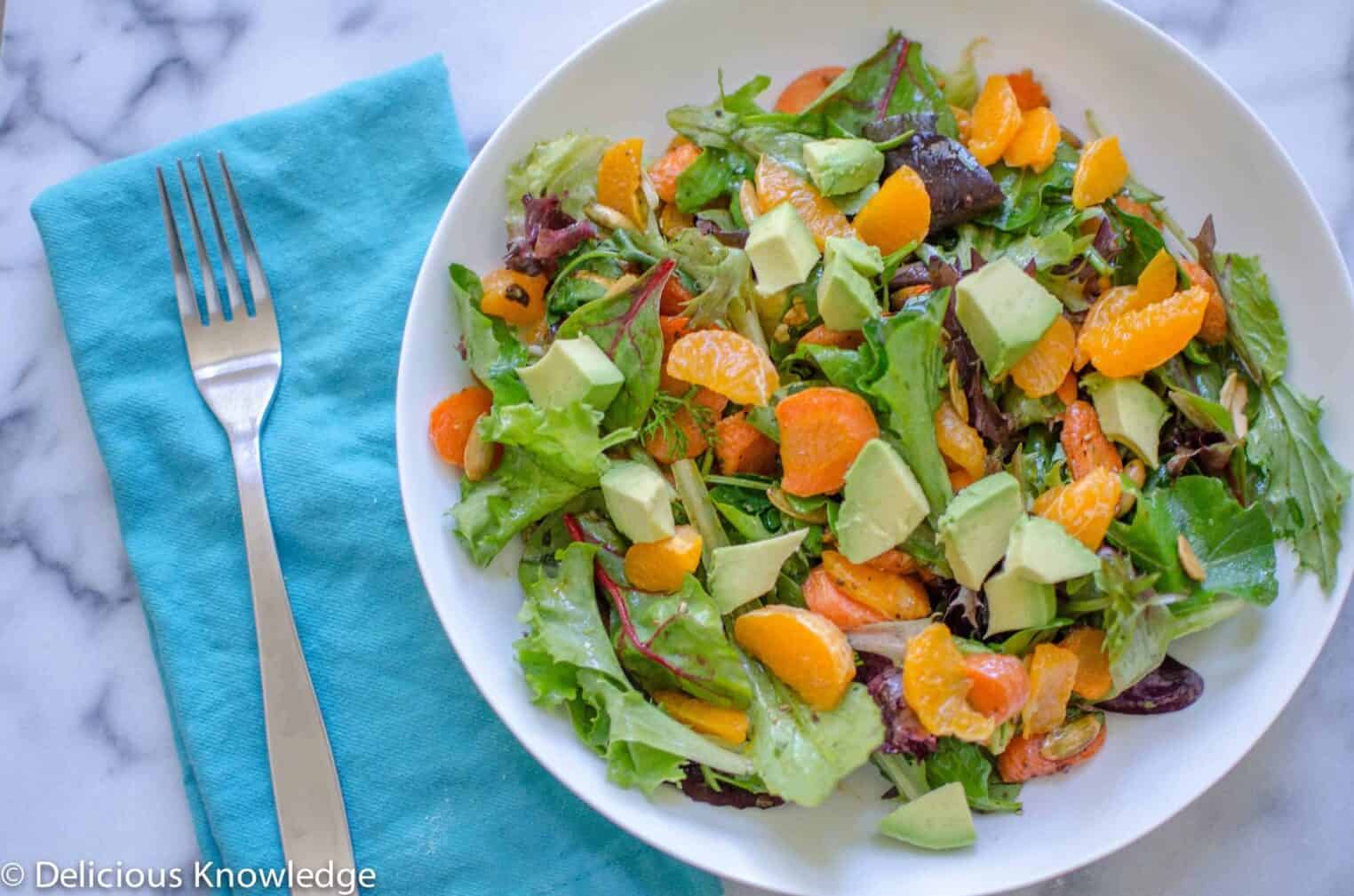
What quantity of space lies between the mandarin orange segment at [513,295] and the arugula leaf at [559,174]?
10cm

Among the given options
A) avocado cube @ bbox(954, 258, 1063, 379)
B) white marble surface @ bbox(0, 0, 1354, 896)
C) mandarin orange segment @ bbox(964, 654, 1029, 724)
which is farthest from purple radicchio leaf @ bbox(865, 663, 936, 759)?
white marble surface @ bbox(0, 0, 1354, 896)

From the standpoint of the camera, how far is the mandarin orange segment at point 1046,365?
6.81ft

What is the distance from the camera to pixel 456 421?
2186 mm

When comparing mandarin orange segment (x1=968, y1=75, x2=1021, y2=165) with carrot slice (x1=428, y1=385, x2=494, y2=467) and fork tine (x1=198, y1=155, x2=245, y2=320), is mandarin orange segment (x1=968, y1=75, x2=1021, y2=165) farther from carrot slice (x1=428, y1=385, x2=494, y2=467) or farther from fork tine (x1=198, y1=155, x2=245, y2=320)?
fork tine (x1=198, y1=155, x2=245, y2=320)

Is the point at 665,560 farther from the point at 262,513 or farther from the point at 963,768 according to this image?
the point at 262,513

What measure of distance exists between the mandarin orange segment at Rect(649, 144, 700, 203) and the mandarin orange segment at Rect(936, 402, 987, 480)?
75 cm

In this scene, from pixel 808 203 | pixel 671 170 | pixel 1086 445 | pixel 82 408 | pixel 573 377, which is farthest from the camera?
pixel 82 408

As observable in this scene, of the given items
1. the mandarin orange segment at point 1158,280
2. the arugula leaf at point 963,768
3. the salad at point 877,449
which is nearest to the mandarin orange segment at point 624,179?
the salad at point 877,449

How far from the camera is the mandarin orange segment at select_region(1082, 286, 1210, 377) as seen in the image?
202cm

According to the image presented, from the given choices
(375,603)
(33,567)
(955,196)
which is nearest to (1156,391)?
(955,196)

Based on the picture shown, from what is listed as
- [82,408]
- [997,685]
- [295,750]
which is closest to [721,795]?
[997,685]

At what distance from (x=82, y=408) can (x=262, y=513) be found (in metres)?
0.59

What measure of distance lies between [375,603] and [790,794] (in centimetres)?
105

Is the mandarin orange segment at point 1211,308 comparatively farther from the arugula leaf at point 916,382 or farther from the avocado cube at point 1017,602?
the avocado cube at point 1017,602
